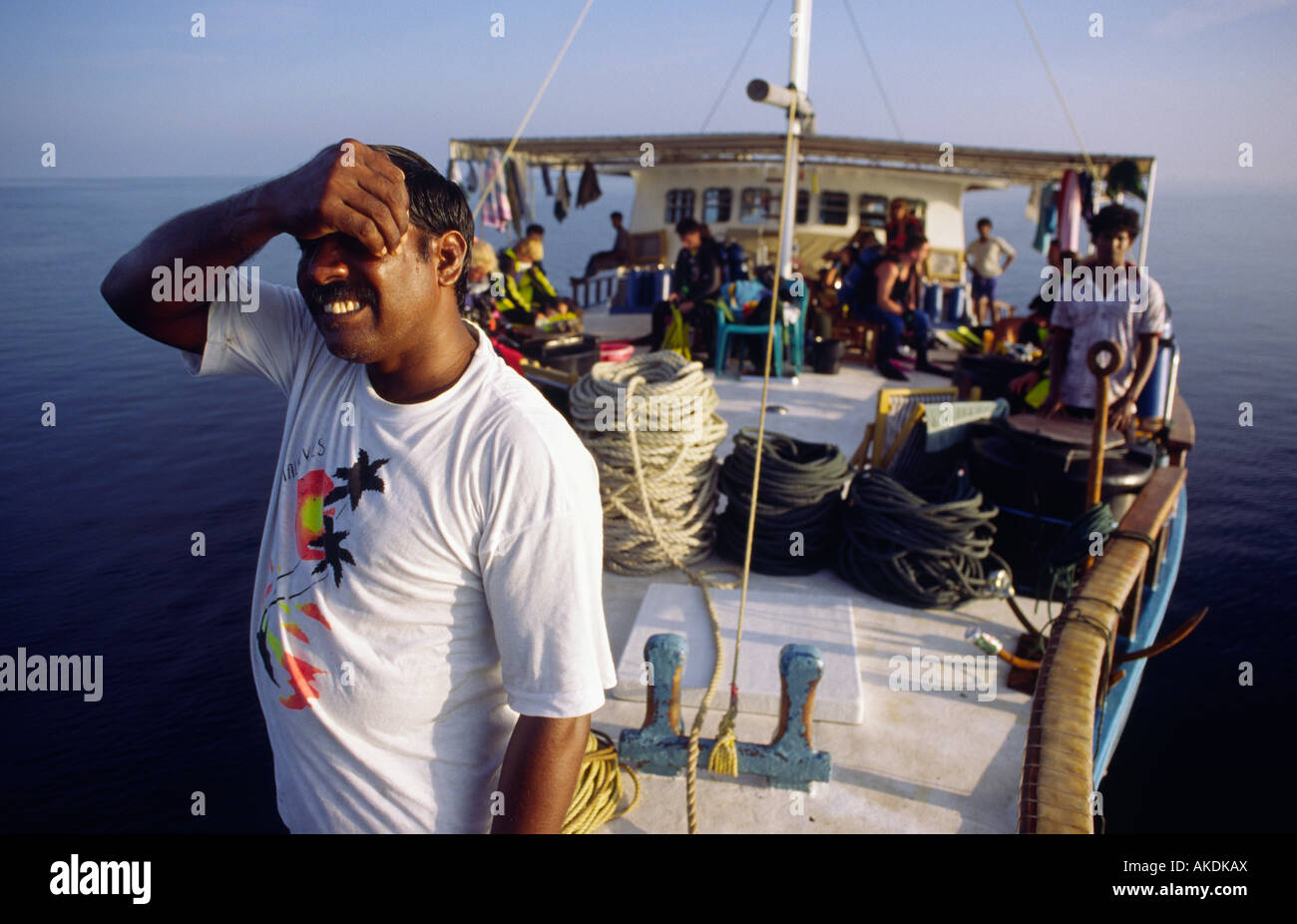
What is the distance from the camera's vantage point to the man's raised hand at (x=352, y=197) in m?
1.26

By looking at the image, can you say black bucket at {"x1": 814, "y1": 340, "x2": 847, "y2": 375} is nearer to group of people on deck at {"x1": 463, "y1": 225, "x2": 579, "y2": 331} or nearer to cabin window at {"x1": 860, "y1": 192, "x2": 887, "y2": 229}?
group of people on deck at {"x1": 463, "y1": 225, "x2": 579, "y2": 331}

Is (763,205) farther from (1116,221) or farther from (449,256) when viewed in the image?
(449,256)

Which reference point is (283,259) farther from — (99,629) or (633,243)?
(99,629)

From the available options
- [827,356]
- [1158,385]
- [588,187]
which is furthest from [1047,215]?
[1158,385]

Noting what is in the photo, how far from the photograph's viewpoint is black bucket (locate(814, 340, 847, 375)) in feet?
30.7

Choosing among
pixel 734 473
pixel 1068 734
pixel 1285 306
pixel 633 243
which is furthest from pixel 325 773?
pixel 1285 306

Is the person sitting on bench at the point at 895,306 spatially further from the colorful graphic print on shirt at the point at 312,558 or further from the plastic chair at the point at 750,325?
the colorful graphic print on shirt at the point at 312,558

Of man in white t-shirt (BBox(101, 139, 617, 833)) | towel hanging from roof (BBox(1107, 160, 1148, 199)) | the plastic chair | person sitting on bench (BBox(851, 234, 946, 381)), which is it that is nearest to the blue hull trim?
man in white t-shirt (BBox(101, 139, 617, 833))

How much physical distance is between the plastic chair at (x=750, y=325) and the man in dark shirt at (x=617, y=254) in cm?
712

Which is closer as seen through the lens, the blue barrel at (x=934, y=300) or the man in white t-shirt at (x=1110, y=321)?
the man in white t-shirt at (x=1110, y=321)

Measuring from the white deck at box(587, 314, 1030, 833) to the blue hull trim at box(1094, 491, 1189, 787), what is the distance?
426mm

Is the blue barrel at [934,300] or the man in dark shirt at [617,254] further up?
the man in dark shirt at [617,254]

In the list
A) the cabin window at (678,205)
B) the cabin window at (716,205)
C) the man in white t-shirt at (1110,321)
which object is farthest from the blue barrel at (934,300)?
the man in white t-shirt at (1110,321)

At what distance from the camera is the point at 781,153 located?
12.1 m
